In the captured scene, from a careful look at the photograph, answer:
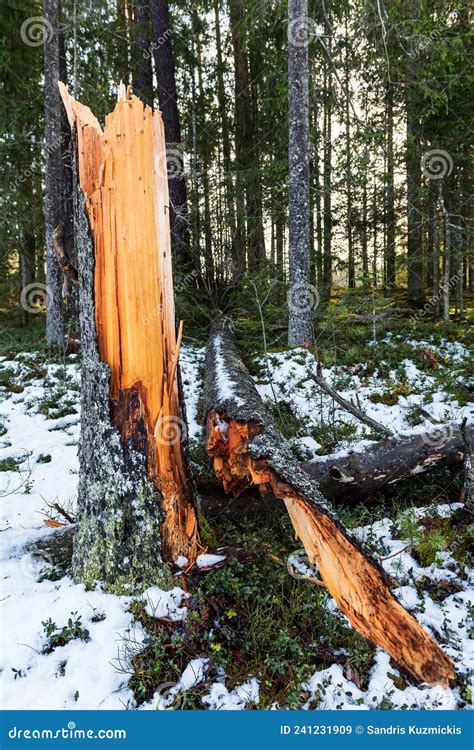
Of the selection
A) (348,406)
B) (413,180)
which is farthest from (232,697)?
(413,180)

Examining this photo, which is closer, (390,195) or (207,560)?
(207,560)

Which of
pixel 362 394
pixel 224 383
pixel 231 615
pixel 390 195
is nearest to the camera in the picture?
pixel 231 615

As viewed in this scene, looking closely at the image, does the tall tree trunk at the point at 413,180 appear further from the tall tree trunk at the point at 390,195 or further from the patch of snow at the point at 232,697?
the patch of snow at the point at 232,697

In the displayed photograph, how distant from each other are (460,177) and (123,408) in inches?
597

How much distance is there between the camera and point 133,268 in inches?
96.4

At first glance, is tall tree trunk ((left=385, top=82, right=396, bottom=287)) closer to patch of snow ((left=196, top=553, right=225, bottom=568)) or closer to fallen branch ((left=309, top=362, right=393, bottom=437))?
fallen branch ((left=309, top=362, right=393, bottom=437))

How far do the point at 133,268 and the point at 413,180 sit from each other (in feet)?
38.4

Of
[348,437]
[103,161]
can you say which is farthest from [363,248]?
[103,161]

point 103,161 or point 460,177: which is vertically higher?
point 460,177

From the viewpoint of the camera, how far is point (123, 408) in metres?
2.46

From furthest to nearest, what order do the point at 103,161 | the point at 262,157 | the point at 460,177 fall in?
the point at 262,157, the point at 460,177, the point at 103,161

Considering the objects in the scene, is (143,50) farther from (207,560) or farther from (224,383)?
(207,560)
